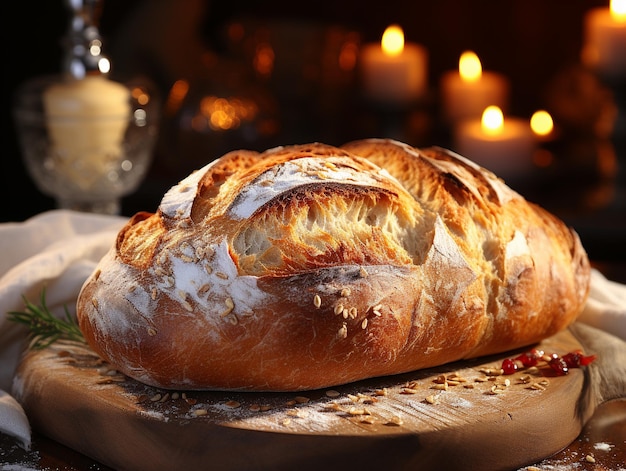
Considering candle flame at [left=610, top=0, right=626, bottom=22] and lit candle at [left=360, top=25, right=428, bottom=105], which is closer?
candle flame at [left=610, top=0, right=626, bottom=22]

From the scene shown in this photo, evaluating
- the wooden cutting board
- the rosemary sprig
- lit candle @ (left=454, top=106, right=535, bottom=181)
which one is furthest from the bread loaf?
lit candle @ (left=454, top=106, right=535, bottom=181)

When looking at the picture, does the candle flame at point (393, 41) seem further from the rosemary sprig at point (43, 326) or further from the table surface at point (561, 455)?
the table surface at point (561, 455)

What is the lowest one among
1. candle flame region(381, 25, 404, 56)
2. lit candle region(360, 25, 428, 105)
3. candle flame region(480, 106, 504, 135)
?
candle flame region(480, 106, 504, 135)

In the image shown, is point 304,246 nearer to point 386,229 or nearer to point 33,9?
point 386,229

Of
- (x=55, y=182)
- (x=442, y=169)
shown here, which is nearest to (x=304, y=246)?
(x=442, y=169)

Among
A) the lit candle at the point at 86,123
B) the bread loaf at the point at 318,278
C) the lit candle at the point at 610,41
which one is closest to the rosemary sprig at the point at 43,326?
the bread loaf at the point at 318,278

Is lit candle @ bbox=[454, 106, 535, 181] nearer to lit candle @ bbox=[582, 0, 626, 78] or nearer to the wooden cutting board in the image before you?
lit candle @ bbox=[582, 0, 626, 78]
